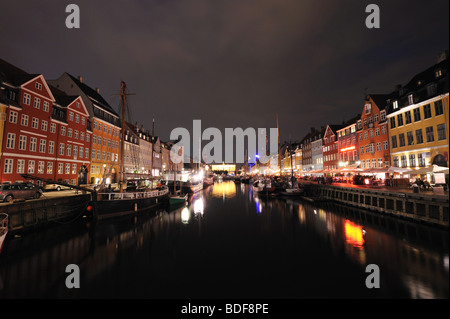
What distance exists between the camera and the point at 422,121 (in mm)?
30203

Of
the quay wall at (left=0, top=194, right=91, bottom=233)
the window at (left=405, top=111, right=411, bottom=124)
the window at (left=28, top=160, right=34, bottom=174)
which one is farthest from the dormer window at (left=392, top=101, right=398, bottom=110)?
the window at (left=28, top=160, right=34, bottom=174)

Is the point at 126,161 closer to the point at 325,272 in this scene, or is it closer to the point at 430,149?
the point at 325,272

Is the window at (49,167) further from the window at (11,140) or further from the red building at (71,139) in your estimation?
the window at (11,140)

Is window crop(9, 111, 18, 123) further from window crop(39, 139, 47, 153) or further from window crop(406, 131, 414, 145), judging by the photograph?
window crop(406, 131, 414, 145)

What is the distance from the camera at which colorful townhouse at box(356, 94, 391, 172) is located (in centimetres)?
4047

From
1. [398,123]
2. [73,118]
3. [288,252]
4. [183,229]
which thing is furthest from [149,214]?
[398,123]

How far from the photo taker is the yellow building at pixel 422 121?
27.0 metres

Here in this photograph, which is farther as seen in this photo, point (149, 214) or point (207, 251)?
point (149, 214)

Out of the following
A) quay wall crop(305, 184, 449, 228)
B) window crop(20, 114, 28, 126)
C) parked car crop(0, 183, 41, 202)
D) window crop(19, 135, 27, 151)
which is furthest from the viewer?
window crop(20, 114, 28, 126)

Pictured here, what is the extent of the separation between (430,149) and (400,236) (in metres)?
19.9

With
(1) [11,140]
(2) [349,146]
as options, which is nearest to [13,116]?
(1) [11,140]

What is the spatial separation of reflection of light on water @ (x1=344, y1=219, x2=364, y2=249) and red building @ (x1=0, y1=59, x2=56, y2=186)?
37.9 m

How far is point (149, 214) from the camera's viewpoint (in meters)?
27.8

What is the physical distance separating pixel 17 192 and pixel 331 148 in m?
69.0
